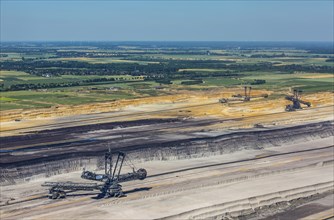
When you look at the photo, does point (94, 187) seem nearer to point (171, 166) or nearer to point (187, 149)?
point (171, 166)

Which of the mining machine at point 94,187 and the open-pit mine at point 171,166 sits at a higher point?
the mining machine at point 94,187

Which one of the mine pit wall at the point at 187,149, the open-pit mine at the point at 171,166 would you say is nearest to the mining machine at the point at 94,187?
the open-pit mine at the point at 171,166

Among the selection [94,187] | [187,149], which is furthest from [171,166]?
[94,187]

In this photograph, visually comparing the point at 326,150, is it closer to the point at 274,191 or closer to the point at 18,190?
the point at 274,191

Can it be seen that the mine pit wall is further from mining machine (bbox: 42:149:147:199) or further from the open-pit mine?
mining machine (bbox: 42:149:147:199)

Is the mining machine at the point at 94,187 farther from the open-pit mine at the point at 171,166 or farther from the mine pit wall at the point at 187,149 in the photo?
the mine pit wall at the point at 187,149

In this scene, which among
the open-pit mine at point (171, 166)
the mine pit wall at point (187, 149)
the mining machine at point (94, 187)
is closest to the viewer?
the open-pit mine at point (171, 166)

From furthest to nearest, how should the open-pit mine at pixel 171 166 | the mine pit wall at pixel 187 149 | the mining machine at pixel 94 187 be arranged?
the mine pit wall at pixel 187 149 → the mining machine at pixel 94 187 → the open-pit mine at pixel 171 166
